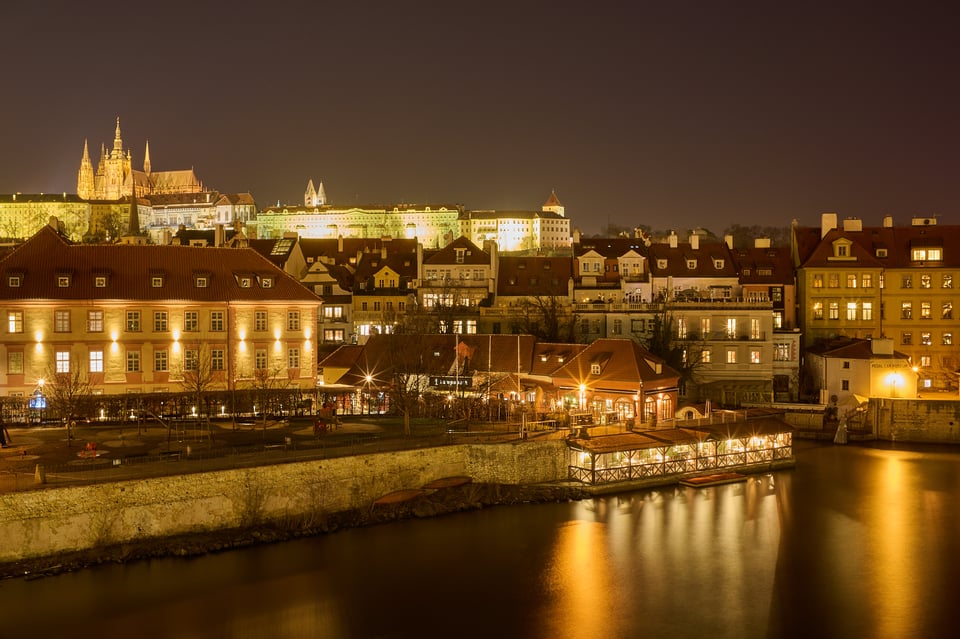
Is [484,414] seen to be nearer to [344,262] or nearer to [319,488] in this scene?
[319,488]

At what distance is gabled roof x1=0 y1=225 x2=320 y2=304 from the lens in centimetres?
3966

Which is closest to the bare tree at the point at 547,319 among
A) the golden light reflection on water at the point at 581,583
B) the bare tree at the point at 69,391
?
the golden light reflection on water at the point at 581,583

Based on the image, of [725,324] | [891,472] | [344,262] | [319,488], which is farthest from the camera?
[344,262]

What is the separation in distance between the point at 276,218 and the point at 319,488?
13372 cm

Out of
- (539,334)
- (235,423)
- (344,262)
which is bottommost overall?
(235,423)

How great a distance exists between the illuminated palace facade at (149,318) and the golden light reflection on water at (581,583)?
18.1 m

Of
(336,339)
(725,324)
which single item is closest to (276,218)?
(336,339)

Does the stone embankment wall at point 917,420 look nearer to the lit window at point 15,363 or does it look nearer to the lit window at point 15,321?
the lit window at point 15,363

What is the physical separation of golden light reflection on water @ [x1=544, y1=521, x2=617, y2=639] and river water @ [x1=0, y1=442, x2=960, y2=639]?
0.06 meters

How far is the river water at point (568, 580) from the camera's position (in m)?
23.0

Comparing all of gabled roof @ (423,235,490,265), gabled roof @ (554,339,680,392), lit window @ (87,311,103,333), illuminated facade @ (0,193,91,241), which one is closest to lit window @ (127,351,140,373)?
lit window @ (87,311,103,333)

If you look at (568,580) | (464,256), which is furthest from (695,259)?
(568,580)

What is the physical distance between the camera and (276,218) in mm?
158375

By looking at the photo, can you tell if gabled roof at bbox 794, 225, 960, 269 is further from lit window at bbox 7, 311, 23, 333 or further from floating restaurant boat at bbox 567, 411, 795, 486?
lit window at bbox 7, 311, 23, 333
